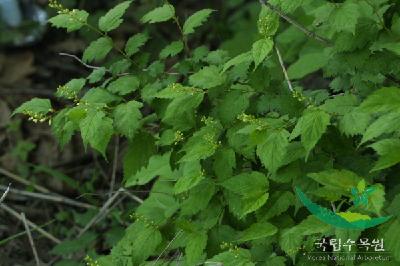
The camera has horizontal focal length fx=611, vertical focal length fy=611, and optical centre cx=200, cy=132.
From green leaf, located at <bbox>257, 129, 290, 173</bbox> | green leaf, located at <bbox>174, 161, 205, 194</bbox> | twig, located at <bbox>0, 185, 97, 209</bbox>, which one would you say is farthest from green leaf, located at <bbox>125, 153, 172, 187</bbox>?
green leaf, located at <bbox>257, 129, 290, 173</bbox>

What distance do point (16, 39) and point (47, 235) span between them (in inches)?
72.8

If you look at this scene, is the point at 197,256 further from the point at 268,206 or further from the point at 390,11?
the point at 390,11

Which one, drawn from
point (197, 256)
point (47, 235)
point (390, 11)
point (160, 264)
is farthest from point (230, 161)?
point (47, 235)

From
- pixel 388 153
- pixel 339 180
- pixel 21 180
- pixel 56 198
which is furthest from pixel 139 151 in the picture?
pixel 21 180

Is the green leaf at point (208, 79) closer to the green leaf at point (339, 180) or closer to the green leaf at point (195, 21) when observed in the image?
the green leaf at point (195, 21)

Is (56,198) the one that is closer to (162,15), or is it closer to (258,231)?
(162,15)

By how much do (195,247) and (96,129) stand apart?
0.43m

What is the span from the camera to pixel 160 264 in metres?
1.89

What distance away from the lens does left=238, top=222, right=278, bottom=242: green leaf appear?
1.59 meters

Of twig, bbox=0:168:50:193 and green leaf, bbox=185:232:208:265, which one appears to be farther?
twig, bbox=0:168:50:193

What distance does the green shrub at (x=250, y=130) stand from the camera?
5.01ft

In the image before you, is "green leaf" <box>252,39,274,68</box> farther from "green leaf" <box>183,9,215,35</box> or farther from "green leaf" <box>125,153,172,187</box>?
"green leaf" <box>125,153,172,187</box>

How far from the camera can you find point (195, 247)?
1.69 meters

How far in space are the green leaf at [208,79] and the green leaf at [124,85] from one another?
0.19 metres
